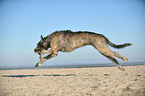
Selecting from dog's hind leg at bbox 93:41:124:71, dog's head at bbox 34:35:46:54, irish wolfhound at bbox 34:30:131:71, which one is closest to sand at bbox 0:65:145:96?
irish wolfhound at bbox 34:30:131:71

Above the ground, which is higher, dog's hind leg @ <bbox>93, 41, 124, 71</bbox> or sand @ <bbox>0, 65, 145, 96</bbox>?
dog's hind leg @ <bbox>93, 41, 124, 71</bbox>

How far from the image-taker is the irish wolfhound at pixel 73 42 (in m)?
7.86

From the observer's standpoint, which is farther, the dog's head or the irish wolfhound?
Answer: the dog's head

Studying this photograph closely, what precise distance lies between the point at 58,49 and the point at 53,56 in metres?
0.49

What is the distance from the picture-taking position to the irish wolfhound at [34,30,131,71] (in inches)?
309

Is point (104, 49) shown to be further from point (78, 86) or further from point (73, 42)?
point (78, 86)

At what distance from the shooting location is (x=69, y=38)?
26.5 feet

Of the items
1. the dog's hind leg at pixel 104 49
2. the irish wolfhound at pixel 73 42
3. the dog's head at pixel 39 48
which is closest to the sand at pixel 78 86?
the irish wolfhound at pixel 73 42

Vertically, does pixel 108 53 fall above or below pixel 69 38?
below

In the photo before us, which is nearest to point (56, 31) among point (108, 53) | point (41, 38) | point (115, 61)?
point (41, 38)

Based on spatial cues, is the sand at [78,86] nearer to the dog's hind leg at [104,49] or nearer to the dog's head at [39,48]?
the dog's hind leg at [104,49]

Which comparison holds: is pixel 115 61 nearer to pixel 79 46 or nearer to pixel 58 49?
pixel 79 46

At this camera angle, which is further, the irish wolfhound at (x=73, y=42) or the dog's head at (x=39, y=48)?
the dog's head at (x=39, y=48)

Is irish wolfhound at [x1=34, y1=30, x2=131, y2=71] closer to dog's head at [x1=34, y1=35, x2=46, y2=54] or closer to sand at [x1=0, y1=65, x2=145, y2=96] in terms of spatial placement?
dog's head at [x1=34, y1=35, x2=46, y2=54]
